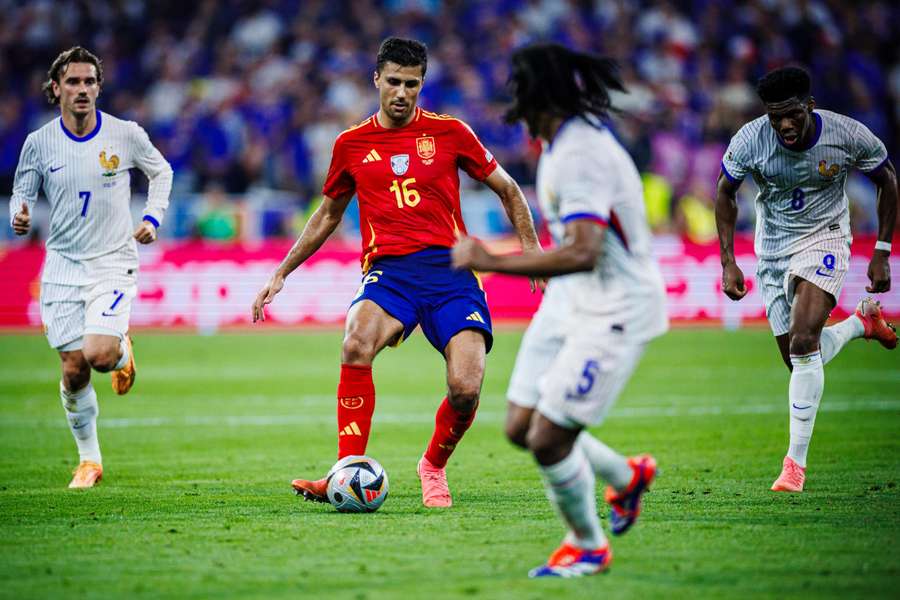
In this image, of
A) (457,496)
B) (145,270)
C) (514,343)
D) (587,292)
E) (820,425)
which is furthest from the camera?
(145,270)

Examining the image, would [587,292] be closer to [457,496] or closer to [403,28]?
[457,496]

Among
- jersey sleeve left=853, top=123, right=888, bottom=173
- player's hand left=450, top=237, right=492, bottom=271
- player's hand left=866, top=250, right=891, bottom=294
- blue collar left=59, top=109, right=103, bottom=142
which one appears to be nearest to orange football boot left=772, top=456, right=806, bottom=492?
player's hand left=866, top=250, right=891, bottom=294

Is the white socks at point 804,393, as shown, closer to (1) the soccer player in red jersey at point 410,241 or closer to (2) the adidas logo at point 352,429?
(1) the soccer player in red jersey at point 410,241

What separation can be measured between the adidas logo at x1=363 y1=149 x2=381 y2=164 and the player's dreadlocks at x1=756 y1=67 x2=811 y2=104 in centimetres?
251

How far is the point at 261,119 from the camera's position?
25.7 meters

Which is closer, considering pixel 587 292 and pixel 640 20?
pixel 587 292

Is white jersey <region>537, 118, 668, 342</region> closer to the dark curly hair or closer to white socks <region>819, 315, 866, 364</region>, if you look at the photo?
white socks <region>819, 315, 866, 364</region>

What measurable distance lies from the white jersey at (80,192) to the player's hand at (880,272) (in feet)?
16.6

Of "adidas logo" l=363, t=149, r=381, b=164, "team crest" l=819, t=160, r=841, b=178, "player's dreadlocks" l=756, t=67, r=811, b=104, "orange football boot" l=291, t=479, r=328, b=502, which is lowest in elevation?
"orange football boot" l=291, t=479, r=328, b=502

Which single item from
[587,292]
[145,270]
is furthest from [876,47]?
[587,292]

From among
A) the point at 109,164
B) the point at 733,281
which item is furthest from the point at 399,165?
the point at 733,281

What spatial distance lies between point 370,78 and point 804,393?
61.4 ft

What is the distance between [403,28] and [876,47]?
10330 mm

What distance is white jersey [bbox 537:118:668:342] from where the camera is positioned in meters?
5.65
